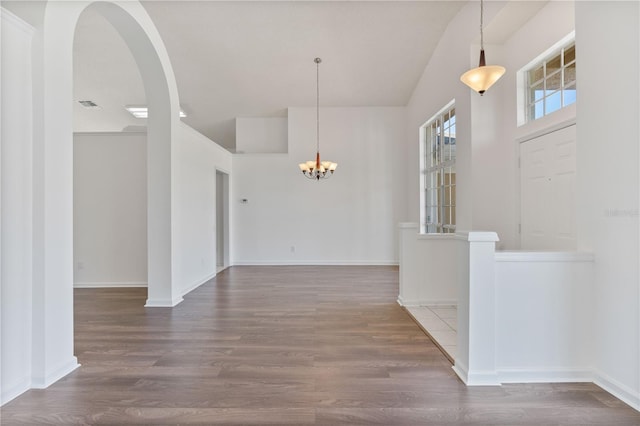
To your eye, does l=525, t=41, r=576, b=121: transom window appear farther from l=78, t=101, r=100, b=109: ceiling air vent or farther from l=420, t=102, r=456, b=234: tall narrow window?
l=78, t=101, r=100, b=109: ceiling air vent

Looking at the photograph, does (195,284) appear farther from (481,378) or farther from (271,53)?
(481,378)

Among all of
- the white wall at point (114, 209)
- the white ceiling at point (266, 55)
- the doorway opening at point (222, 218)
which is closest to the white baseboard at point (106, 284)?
the white wall at point (114, 209)

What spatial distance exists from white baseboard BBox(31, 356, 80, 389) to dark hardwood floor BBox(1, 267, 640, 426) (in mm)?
47

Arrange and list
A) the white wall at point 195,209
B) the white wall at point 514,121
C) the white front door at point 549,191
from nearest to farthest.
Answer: the white front door at point 549,191 → the white wall at point 514,121 → the white wall at point 195,209

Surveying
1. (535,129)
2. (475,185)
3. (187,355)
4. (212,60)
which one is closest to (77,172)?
(212,60)

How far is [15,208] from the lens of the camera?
2.19 metres

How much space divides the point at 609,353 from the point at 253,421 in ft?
7.74

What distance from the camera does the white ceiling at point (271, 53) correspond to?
15.9ft

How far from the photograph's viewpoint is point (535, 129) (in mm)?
3465

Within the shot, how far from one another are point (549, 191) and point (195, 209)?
4.81 meters

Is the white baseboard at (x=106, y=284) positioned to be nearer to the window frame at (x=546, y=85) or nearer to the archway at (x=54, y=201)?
the archway at (x=54, y=201)

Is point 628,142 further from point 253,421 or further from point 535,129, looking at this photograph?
point 253,421

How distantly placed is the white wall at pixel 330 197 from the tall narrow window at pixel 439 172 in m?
0.94

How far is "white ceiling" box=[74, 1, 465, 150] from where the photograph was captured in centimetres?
492
